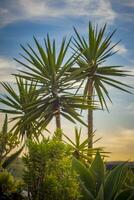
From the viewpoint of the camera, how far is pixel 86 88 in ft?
83.1

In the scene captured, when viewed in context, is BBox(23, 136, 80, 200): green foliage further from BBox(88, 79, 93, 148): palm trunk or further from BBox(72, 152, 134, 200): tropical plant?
BBox(88, 79, 93, 148): palm trunk

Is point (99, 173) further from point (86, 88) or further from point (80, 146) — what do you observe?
point (86, 88)

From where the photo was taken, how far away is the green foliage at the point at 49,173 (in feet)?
29.9

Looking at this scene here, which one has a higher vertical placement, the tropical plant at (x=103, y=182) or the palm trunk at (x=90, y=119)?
the palm trunk at (x=90, y=119)

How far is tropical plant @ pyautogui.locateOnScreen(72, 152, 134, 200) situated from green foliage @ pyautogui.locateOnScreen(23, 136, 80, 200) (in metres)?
0.23

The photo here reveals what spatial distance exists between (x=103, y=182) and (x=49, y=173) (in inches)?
48.1

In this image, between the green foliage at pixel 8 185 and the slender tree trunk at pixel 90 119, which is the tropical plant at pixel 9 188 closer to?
the green foliage at pixel 8 185

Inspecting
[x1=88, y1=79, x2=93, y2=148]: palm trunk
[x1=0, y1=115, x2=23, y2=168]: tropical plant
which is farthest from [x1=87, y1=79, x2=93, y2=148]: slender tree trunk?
[x1=0, y1=115, x2=23, y2=168]: tropical plant

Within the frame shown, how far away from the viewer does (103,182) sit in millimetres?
8898

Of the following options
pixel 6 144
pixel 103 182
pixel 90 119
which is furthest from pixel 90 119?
pixel 103 182

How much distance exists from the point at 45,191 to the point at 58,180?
0.39 meters

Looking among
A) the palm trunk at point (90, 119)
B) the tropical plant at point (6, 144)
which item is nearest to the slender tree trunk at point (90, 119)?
the palm trunk at point (90, 119)

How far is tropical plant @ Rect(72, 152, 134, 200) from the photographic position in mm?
8883

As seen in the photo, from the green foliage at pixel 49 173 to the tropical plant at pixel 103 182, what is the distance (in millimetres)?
226
